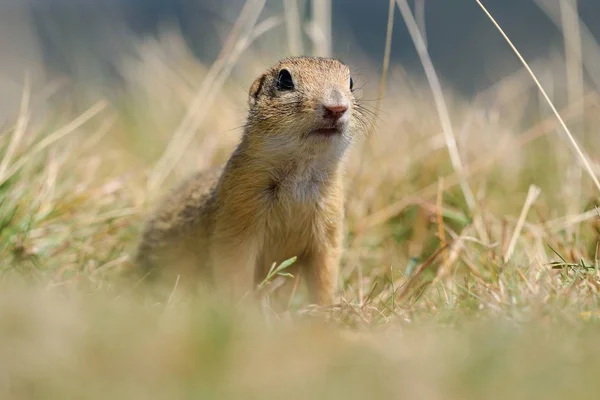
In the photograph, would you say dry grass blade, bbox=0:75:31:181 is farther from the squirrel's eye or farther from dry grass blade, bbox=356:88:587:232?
dry grass blade, bbox=356:88:587:232

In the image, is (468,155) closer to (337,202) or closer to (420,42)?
(420,42)

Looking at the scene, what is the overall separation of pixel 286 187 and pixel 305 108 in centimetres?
53

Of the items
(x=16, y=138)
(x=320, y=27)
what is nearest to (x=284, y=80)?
(x=16, y=138)

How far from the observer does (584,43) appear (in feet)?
28.9

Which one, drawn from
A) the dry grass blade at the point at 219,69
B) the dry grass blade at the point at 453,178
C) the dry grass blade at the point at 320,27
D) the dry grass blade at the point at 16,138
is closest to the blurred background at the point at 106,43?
the dry grass blade at the point at 320,27

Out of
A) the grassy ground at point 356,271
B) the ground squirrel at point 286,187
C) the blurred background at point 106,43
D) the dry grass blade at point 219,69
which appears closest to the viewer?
the grassy ground at point 356,271

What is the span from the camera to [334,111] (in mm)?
4430

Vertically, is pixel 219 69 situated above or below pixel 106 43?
below

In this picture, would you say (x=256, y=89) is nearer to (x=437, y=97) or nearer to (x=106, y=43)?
(x=437, y=97)

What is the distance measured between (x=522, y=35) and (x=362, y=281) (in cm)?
1160

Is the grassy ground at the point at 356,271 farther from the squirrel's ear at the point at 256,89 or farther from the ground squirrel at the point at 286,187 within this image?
the squirrel's ear at the point at 256,89

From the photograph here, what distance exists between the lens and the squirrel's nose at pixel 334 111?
4.41 m

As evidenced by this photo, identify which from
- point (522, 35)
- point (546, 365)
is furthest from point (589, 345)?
point (522, 35)

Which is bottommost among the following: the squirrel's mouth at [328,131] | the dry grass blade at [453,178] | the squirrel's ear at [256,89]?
the dry grass blade at [453,178]
